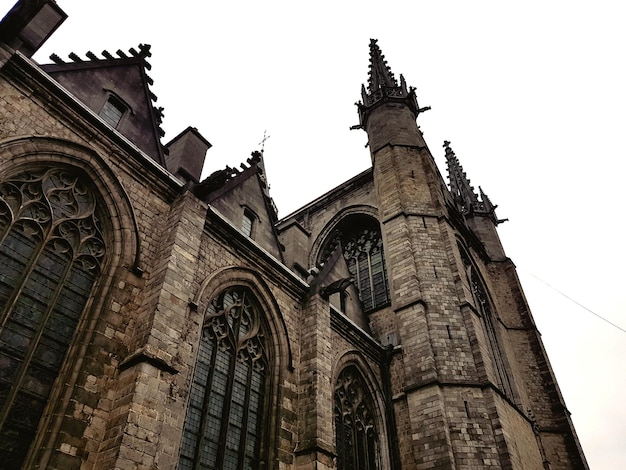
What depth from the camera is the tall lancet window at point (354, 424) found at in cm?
1036

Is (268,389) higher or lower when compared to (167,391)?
higher

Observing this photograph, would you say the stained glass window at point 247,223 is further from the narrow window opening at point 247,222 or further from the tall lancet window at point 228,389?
the tall lancet window at point 228,389

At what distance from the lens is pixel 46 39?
7.81 metres

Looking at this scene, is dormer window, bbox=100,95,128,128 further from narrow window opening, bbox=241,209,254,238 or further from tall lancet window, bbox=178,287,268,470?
tall lancet window, bbox=178,287,268,470

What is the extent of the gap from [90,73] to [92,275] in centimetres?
425

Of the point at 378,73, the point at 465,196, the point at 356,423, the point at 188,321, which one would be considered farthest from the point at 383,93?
the point at 188,321

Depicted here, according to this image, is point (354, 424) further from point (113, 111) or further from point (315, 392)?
point (113, 111)

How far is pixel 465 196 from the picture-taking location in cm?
2586

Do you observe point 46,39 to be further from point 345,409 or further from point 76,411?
point 345,409

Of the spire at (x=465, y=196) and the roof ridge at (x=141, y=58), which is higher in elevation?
the spire at (x=465, y=196)

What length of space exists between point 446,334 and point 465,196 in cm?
1482

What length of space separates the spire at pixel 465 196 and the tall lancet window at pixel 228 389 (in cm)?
1695

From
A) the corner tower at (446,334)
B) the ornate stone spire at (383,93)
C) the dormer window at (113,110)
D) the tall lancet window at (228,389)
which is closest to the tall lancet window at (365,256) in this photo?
the corner tower at (446,334)

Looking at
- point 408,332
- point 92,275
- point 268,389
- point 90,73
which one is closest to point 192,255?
point 92,275
